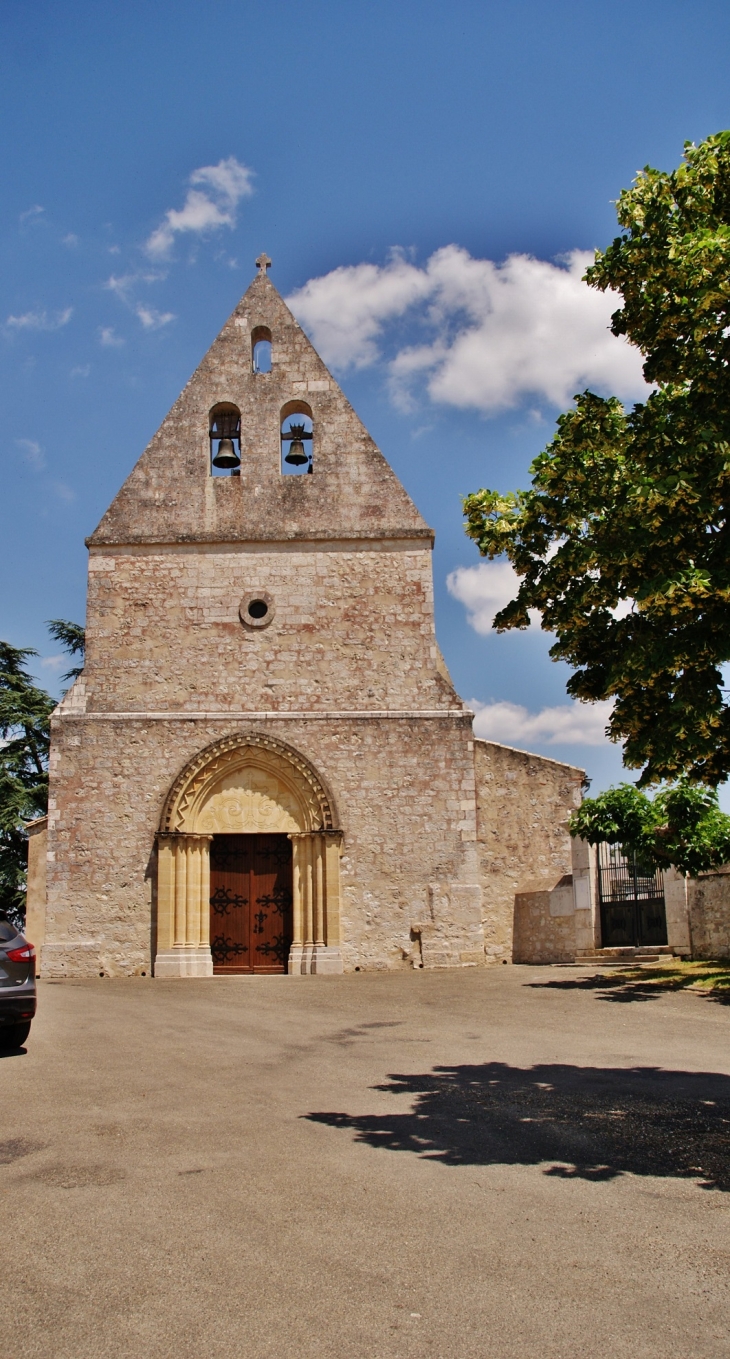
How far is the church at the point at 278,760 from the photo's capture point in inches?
647

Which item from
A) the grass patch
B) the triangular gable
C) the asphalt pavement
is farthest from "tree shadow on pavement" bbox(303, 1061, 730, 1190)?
the triangular gable

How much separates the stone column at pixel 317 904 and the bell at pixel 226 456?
6547 mm

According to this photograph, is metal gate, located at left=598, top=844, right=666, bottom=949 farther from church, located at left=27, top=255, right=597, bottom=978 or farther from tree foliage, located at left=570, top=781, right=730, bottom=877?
tree foliage, located at left=570, top=781, right=730, bottom=877

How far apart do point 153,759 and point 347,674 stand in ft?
11.4

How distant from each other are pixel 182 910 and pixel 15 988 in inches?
332

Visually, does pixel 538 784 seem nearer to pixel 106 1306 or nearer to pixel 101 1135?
pixel 101 1135

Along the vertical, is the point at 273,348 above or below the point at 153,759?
above

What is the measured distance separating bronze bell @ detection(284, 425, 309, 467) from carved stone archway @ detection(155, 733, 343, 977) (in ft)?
16.5

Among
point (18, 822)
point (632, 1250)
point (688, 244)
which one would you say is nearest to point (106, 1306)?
point (632, 1250)

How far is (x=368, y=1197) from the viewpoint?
446 centimetres

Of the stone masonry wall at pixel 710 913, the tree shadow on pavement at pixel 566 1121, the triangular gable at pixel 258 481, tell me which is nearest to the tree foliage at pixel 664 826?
the stone masonry wall at pixel 710 913

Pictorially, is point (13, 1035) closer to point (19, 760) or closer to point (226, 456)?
point (226, 456)

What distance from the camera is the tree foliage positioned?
534 inches

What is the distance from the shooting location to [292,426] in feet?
61.1
